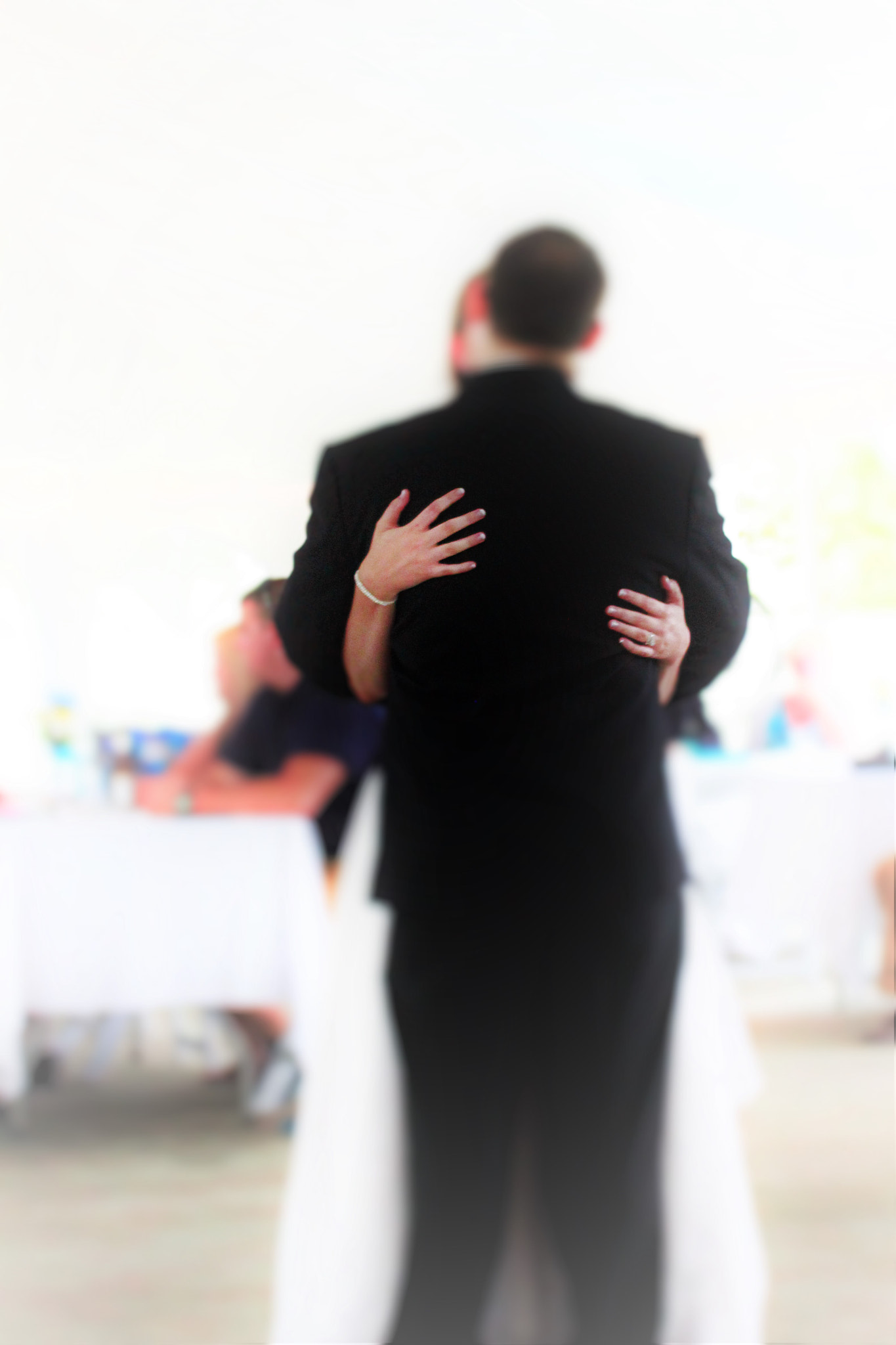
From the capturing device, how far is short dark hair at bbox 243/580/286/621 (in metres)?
0.45

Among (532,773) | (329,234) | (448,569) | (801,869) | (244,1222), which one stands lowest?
(244,1222)

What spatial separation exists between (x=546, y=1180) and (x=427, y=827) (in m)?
0.21

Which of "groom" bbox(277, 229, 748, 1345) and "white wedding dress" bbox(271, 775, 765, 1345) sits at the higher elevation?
"groom" bbox(277, 229, 748, 1345)

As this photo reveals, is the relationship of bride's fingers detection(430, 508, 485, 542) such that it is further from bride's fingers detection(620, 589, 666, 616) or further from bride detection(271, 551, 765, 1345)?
bride detection(271, 551, 765, 1345)

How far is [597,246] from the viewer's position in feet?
1.64

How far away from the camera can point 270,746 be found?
825mm

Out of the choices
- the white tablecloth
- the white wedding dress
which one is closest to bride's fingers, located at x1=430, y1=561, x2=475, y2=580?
the white wedding dress

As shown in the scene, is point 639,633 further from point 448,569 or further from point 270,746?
point 270,746

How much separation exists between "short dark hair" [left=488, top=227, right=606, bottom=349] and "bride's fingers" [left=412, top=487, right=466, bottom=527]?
0.08 metres

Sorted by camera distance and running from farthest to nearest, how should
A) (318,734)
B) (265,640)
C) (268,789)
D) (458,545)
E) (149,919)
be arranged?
(149,919) → (268,789) → (318,734) → (265,640) → (458,545)

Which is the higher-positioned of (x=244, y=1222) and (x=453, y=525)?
(x=453, y=525)

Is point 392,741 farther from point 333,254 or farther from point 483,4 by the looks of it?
point 483,4

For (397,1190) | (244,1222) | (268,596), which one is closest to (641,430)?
(268,596)

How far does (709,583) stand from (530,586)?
0.07 metres
